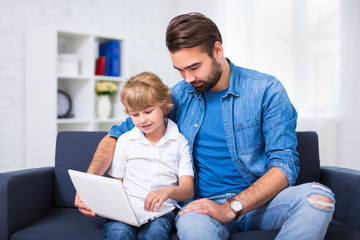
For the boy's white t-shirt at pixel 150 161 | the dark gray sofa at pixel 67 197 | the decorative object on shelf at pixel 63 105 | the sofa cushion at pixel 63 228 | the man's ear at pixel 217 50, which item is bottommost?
the sofa cushion at pixel 63 228

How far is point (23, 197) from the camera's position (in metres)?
1.60

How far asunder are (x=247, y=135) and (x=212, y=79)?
0.27 metres

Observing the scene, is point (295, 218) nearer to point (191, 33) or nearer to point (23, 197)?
point (191, 33)

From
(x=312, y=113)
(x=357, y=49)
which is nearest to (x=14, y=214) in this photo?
(x=312, y=113)

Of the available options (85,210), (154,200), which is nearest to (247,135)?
(154,200)

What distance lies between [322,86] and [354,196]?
1.42m

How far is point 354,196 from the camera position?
64.0 inches

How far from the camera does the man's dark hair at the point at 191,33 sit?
149 cm

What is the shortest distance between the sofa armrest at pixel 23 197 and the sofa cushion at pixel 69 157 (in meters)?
0.04

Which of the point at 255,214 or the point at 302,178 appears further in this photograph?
the point at 302,178

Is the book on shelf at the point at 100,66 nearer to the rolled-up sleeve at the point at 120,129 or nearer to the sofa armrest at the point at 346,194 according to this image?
the rolled-up sleeve at the point at 120,129

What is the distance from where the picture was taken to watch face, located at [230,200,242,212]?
133 centimetres

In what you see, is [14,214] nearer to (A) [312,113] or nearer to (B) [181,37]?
(B) [181,37]

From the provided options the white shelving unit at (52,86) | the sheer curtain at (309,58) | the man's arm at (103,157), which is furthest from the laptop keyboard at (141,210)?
the sheer curtain at (309,58)
